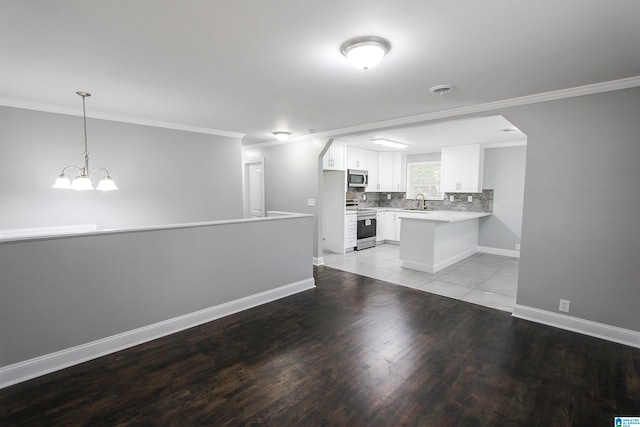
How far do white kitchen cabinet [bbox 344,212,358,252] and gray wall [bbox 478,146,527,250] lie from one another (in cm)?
291

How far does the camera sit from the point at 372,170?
7484mm

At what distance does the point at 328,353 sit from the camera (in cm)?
260

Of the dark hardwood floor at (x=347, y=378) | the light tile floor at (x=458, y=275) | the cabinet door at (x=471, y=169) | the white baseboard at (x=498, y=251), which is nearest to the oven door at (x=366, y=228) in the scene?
the light tile floor at (x=458, y=275)

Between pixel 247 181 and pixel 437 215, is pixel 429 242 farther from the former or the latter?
pixel 247 181

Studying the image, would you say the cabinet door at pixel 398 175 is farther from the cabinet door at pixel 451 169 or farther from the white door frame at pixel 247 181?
the white door frame at pixel 247 181

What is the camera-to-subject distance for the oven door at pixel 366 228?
22.2 feet

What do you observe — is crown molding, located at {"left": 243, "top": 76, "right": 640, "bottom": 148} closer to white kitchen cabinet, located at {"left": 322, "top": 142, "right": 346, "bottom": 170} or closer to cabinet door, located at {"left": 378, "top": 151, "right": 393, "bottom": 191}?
white kitchen cabinet, located at {"left": 322, "top": 142, "right": 346, "bottom": 170}

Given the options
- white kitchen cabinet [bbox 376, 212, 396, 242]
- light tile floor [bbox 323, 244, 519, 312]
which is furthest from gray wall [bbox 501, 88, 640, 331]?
white kitchen cabinet [bbox 376, 212, 396, 242]

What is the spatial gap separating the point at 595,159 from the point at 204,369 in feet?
13.4

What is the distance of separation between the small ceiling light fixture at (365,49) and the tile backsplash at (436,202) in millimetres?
5307

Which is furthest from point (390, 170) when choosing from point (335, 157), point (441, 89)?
point (441, 89)

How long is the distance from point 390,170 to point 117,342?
670cm

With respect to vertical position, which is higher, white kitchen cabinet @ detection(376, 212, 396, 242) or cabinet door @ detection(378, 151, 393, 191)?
cabinet door @ detection(378, 151, 393, 191)

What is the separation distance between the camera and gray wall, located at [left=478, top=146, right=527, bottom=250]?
20.0 feet
